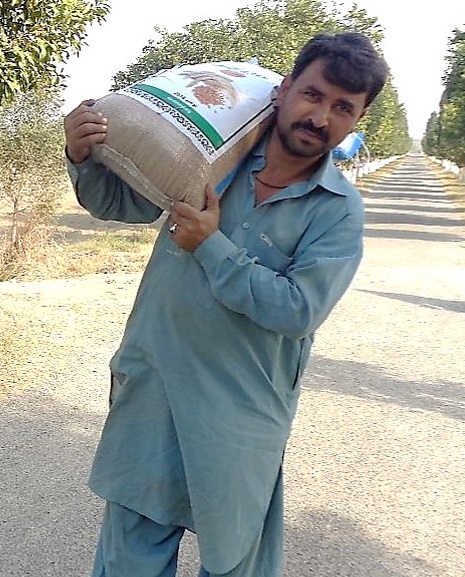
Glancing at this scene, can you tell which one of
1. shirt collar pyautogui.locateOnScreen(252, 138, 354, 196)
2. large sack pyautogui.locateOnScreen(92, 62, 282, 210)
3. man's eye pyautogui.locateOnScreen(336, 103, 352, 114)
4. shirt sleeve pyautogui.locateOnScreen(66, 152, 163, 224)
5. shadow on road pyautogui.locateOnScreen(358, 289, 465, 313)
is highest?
man's eye pyautogui.locateOnScreen(336, 103, 352, 114)

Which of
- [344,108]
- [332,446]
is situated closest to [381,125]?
[332,446]

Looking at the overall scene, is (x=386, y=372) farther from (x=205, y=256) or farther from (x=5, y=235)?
(x=5, y=235)

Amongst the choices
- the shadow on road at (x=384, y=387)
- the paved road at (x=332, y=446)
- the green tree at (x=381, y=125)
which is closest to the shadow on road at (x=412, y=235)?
the green tree at (x=381, y=125)

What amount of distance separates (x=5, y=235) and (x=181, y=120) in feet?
31.8

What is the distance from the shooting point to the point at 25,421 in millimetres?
4965

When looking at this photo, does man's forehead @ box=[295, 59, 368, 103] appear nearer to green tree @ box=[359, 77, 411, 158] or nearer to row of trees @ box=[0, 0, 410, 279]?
row of trees @ box=[0, 0, 410, 279]

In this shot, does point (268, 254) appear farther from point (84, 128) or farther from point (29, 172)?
point (29, 172)

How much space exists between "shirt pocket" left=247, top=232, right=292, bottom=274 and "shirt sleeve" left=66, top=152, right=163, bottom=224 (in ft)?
1.05

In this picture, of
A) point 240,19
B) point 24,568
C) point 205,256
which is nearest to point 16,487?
point 24,568

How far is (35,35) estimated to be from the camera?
579cm

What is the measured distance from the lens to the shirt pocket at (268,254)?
7.15ft

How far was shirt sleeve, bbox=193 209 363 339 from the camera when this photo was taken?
6.68 ft

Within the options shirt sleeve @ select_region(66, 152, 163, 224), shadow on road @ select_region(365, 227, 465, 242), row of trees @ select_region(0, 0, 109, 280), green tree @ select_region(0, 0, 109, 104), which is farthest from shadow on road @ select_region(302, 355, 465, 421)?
shadow on road @ select_region(365, 227, 465, 242)

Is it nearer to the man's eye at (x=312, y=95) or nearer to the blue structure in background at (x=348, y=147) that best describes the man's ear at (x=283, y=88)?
the man's eye at (x=312, y=95)
